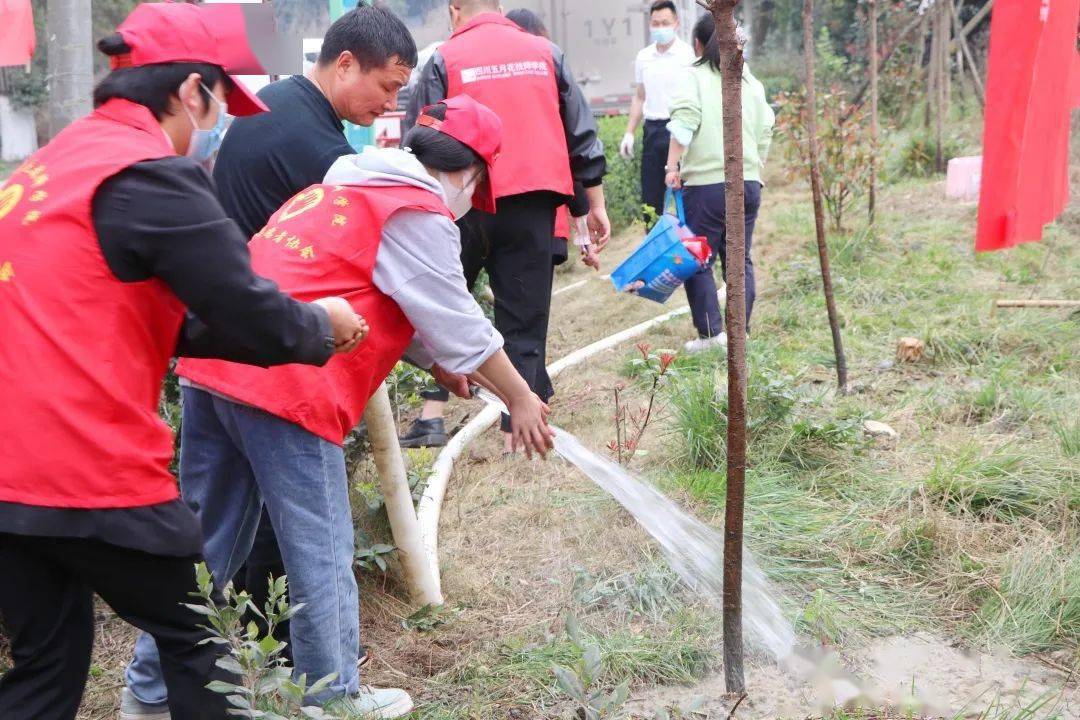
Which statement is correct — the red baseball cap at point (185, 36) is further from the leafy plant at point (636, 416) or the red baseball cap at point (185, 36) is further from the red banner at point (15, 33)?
the red banner at point (15, 33)

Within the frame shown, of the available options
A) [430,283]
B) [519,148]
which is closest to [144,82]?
[430,283]

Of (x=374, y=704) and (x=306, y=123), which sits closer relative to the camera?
(x=374, y=704)

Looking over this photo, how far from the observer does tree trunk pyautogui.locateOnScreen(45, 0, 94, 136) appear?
12.8 ft

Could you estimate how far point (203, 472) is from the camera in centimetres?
257

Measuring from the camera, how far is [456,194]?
2693 mm

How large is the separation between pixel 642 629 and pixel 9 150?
30053mm

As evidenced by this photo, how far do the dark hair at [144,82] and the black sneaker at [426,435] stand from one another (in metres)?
2.80

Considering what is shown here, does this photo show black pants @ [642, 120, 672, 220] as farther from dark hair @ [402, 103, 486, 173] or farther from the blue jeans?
the blue jeans

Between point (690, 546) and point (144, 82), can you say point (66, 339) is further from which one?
point (690, 546)

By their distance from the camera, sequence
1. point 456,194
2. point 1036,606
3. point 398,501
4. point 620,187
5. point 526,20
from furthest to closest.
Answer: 1. point 620,187
2. point 526,20
3. point 398,501
4. point 1036,606
5. point 456,194

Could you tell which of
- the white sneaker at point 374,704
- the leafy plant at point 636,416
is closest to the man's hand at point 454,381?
the white sneaker at point 374,704

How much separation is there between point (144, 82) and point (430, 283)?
71 cm

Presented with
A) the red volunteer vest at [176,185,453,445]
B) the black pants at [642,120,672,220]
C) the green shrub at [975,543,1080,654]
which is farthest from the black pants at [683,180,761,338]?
the red volunteer vest at [176,185,453,445]

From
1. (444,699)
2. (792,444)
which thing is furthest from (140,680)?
(792,444)
